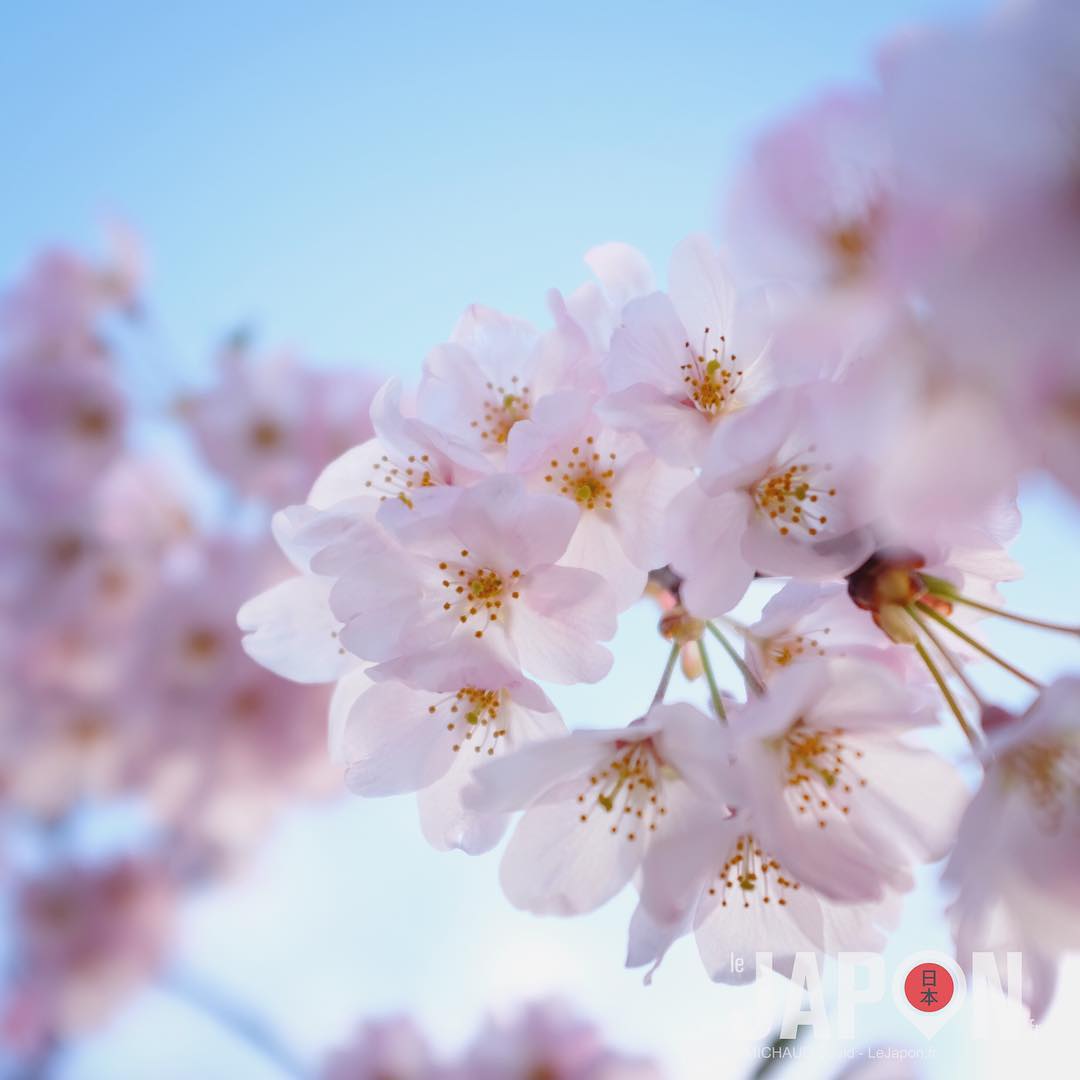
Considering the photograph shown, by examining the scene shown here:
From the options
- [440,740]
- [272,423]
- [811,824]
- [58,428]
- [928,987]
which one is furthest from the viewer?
[58,428]

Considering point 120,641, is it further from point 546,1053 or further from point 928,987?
point 928,987

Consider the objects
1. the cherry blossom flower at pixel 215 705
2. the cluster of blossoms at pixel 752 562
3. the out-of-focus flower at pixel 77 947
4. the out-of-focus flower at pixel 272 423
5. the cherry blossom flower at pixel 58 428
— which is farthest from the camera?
the out-of-focus flower at pixel 77 947

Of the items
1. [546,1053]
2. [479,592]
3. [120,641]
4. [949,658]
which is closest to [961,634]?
[949,658]

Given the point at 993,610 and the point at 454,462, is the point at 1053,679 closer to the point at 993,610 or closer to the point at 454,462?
the point at 993,610

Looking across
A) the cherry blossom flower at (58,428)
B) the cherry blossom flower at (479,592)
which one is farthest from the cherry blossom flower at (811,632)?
the cherry blossom flower at (58,428)

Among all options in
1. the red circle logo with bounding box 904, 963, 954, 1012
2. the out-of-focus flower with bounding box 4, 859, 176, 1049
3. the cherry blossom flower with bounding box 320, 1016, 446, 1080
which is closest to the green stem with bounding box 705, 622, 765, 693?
the red circle logo with bounding box 904, 963, 954, 1012

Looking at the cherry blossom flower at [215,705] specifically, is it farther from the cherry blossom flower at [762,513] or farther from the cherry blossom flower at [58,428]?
the cherry blossom flower at [762,513]

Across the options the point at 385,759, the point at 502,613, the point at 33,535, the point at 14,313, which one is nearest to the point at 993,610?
the point at 502,613
